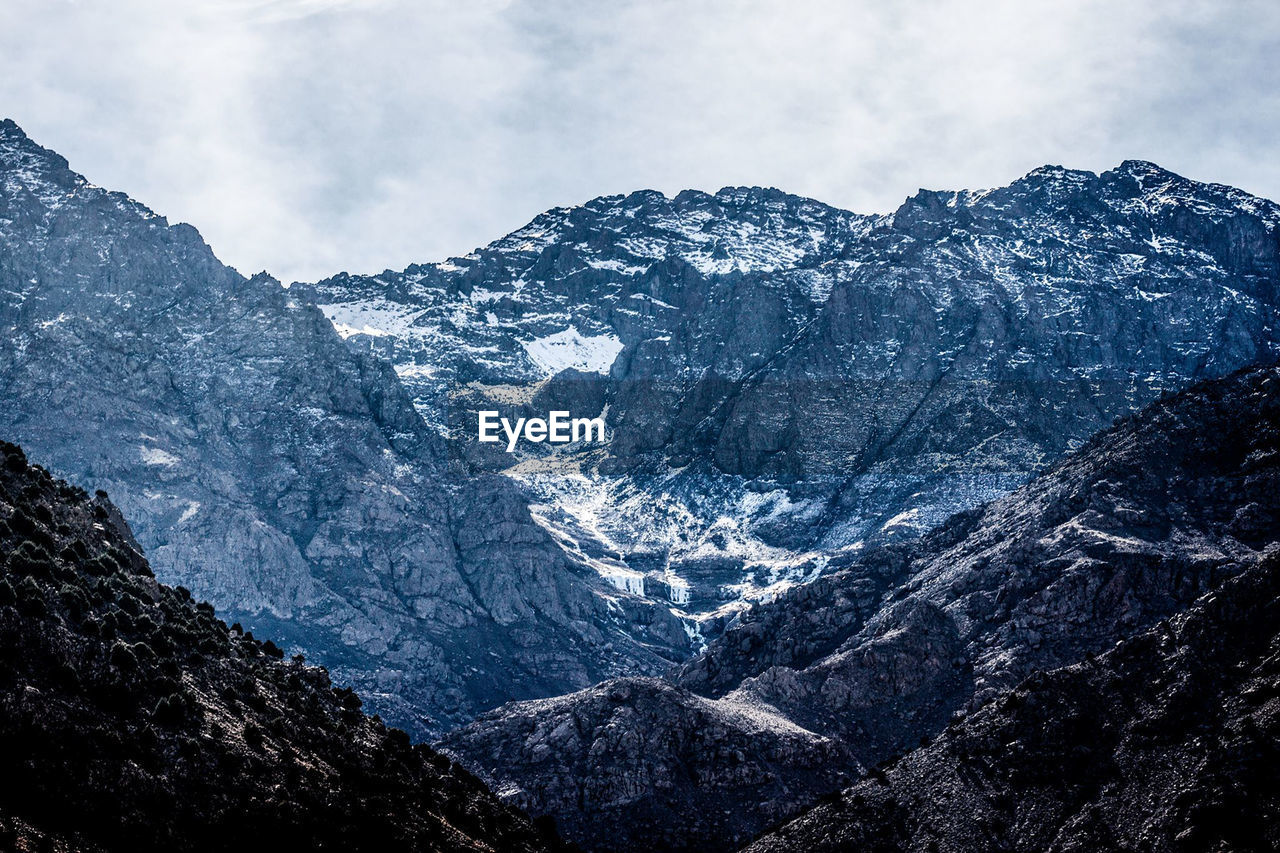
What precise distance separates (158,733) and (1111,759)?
6362cm

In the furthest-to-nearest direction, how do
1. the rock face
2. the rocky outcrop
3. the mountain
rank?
the mountain, the rocky outcrop, the rock face

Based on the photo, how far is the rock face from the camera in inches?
3445

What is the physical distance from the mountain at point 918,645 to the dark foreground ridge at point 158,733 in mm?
42880

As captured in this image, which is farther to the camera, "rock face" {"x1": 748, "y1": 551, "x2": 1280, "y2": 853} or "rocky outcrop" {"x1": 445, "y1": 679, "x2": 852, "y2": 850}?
"rocky outcrop" {"x1": 445, "y1": 679, "x2": 852, "y2": 850}

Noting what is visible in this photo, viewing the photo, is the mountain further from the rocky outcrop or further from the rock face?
the rock face

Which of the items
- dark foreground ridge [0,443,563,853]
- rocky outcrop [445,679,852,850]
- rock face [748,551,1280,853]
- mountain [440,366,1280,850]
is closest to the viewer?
dark foreground ridge [0,443,563,853]

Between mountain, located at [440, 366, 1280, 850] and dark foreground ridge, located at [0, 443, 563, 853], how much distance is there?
4288 centimetres

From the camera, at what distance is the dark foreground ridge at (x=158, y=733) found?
5681 centimetres

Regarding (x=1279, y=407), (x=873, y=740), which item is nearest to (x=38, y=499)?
(x=873, y=740)

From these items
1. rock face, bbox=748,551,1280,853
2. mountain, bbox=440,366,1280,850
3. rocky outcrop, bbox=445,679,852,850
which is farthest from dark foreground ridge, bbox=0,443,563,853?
mountain, bbox=440,366,1280,850

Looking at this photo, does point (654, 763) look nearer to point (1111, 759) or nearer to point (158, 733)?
point (1111, 759)

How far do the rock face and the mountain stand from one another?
27.3 feet

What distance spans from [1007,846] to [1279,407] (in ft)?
305

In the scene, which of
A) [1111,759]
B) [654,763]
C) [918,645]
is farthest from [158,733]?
[918,645]
